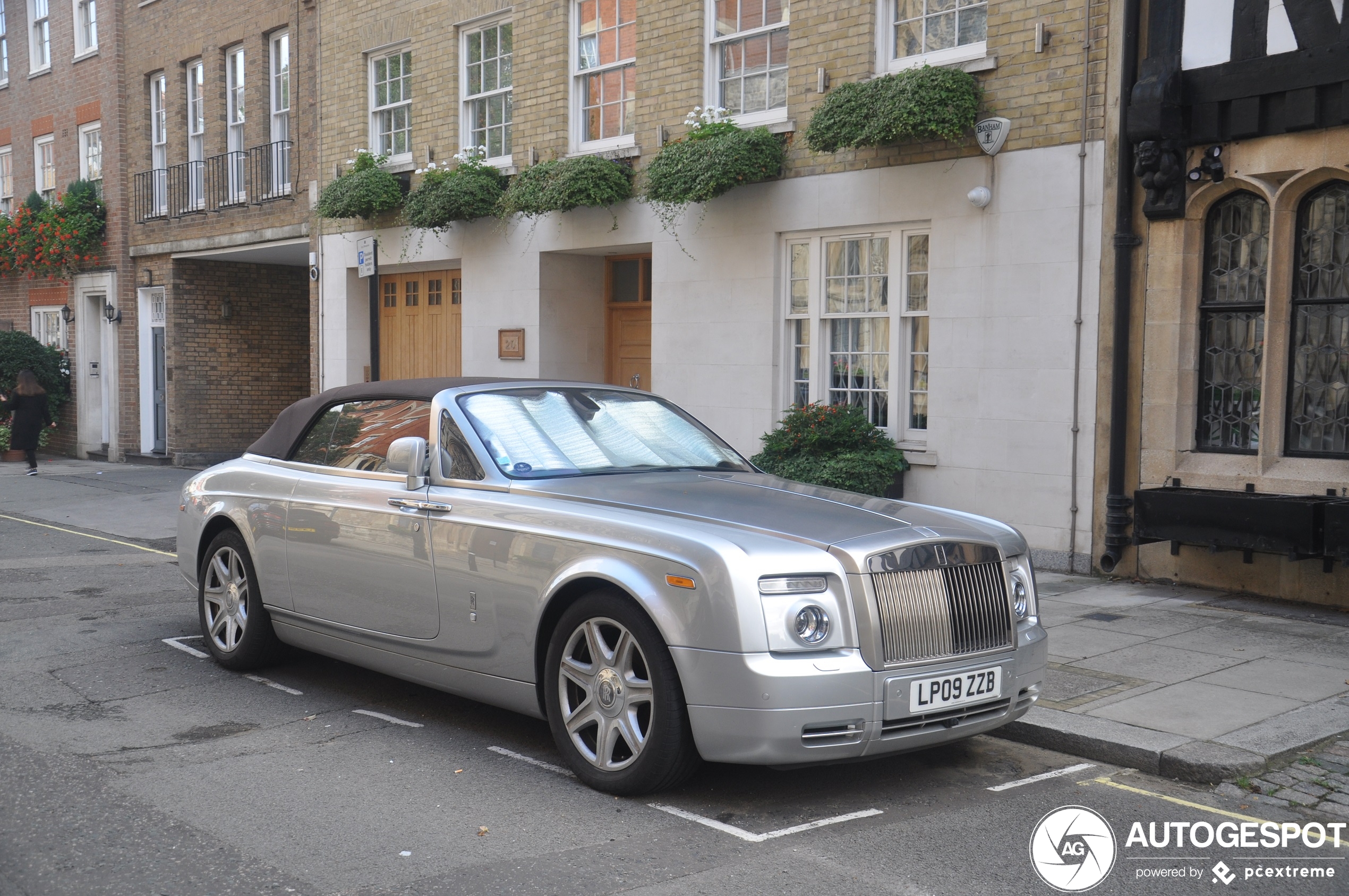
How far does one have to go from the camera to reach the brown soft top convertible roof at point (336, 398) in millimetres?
6395

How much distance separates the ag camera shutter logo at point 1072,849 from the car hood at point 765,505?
1155 mm

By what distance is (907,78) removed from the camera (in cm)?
1050

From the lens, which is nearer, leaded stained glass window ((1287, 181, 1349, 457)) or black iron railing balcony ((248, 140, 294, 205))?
leaded stained glass window ((1287, 181, 1349, 457))

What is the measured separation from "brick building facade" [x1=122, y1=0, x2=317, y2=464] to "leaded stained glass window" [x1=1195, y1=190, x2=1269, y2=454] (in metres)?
13.4

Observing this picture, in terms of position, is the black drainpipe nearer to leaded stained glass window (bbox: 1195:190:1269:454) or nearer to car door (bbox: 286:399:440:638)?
leaded stained glass window (bbox: 1195:190:1269:454)

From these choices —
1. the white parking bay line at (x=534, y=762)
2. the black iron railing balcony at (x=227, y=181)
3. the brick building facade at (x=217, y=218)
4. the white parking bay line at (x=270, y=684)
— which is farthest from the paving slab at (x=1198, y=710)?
the black iron railing balcony at (x=227, y=181)

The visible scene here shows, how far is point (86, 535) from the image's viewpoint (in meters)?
13.6

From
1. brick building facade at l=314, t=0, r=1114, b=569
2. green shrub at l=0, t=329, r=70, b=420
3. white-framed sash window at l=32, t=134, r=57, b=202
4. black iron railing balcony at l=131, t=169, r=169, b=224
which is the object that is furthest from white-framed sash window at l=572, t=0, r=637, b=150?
white-framed sash window at l=32, t=134, r=57, b=202

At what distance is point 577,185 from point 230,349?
1121 cm

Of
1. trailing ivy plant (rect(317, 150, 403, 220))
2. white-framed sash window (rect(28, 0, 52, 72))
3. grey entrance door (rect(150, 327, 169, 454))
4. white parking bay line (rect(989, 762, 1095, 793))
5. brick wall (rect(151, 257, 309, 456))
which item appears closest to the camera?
white parking bay line (rect(989, 762, 1095, 793))

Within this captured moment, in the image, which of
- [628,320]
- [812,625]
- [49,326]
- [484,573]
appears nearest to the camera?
[812,625]

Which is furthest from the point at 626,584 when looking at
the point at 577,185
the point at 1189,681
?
the point at 577,185

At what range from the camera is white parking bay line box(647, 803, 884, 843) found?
15.0 feet

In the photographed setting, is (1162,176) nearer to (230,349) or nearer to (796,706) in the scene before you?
(796,706)
